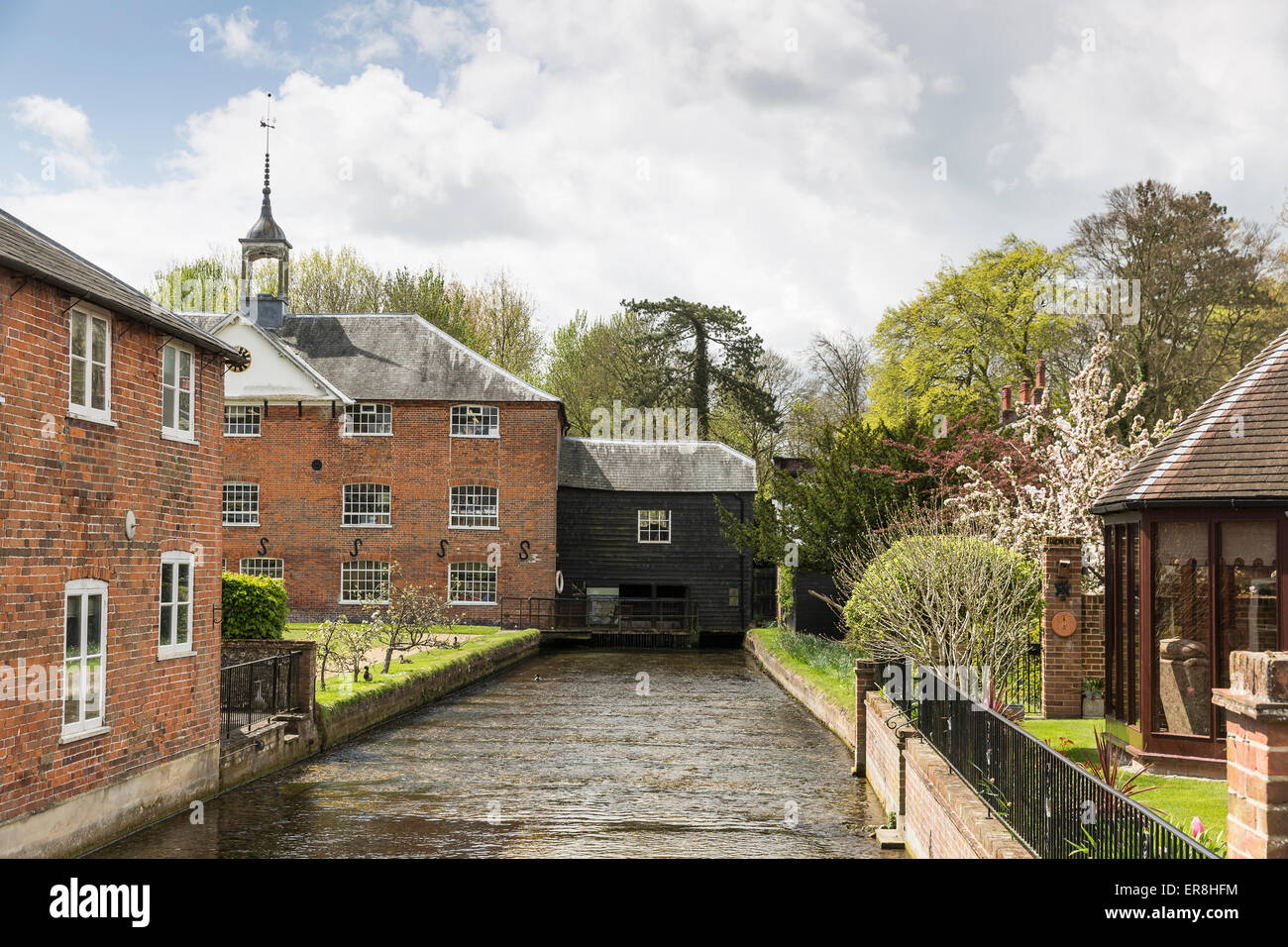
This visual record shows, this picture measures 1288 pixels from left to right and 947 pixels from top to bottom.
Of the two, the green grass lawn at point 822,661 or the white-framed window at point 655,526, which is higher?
the white-framed window at point 655,526

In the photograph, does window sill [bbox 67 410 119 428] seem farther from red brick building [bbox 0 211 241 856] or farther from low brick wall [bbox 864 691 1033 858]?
low brick wall [bbox 864 691 1033 858]

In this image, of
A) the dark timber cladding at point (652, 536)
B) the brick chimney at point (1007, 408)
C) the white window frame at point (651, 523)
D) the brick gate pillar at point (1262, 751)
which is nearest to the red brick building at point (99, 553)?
the brick gate pillar at point (1262, 751)

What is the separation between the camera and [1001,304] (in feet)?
129

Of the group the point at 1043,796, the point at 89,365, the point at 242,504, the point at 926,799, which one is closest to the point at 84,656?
the point at 89,365

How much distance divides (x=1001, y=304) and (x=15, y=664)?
3608cm

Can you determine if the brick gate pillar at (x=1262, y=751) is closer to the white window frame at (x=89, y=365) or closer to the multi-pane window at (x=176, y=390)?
the white window frame at (x=89, y=365)

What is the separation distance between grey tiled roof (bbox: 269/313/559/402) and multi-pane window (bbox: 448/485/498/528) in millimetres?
2985

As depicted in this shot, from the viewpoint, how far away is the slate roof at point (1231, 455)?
411 inches

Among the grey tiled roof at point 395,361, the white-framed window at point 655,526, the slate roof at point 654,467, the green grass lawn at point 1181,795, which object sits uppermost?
the grey tiled roof at point 395,361

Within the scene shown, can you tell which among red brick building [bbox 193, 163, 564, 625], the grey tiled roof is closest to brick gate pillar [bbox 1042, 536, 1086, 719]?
red brick building [bbox 193, 163, 564, 625]

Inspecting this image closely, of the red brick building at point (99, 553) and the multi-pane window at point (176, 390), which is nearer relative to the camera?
the red brick building at point (99, 553)

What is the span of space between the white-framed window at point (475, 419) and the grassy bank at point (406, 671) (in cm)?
781
